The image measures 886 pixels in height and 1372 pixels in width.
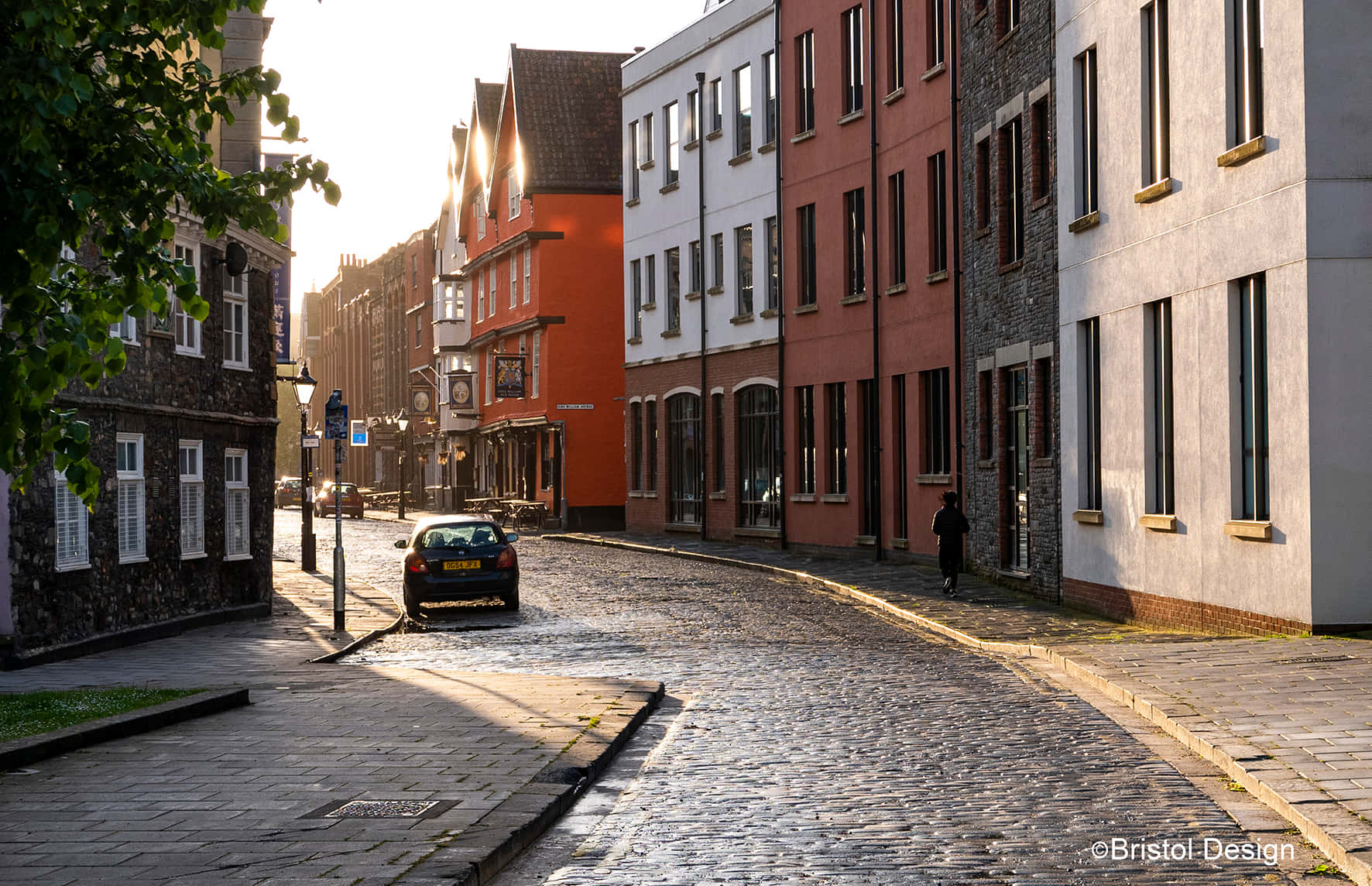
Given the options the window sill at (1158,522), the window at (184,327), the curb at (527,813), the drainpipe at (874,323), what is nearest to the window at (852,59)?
the drainpipe at (874,323)

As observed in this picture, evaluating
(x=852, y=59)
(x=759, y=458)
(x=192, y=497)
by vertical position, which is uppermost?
(x=852, y=59)

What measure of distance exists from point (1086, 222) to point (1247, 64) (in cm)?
491

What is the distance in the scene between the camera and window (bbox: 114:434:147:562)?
21.2 meters

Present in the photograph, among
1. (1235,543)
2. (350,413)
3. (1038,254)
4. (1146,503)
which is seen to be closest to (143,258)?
(1235,543)

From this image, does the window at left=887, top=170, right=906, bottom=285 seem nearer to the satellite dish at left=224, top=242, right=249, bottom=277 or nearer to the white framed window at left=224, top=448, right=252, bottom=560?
the white framed window at left=224, top=448, right=252, bottom=560

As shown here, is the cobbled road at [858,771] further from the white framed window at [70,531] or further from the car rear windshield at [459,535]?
the white framed window at [70,531]

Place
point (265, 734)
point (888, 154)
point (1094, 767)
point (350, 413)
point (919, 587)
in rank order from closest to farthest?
point (1094, 767) → point (265, 734) → point (919, 587) → point (888, 154) → point (350, 413)

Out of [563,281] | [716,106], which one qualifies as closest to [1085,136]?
[716,106]

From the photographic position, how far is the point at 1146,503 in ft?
64.1

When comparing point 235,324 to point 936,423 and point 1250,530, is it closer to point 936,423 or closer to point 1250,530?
point 936,423

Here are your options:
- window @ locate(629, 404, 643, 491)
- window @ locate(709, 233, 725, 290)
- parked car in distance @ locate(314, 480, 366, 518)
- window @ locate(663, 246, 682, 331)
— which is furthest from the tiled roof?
parked car in distance @ locate(314, 480, 366, 518)

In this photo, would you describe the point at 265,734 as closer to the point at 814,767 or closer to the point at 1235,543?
the point at 814,767

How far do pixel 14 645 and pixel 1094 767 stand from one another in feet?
40.2

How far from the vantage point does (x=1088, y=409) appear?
71.3 ft
